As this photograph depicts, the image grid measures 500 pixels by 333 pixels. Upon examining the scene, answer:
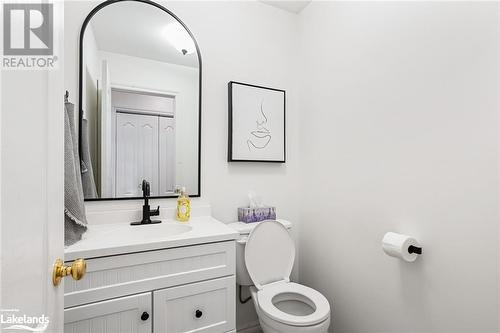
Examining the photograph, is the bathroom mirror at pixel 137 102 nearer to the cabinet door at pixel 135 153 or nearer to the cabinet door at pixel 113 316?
the cabinet door at pixel 135 153

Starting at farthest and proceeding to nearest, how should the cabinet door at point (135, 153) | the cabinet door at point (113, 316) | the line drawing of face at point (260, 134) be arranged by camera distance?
the line drawing of face at point (260, 134)
the cabinet door at point (135, 153)
the cabinet door at point (113, 316)

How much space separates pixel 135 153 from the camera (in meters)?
1.56

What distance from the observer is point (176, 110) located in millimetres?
1673

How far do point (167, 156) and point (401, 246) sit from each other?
4.56 feet

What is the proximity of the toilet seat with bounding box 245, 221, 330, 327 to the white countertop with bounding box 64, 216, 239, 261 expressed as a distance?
0.31 meters

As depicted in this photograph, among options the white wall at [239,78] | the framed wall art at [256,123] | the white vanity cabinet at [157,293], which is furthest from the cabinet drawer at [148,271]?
the framed wall art at [256,123]

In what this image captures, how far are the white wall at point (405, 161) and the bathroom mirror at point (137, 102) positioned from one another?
93cm

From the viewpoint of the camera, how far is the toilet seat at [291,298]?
4.02ft

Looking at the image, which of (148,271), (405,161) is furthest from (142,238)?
(405,161)

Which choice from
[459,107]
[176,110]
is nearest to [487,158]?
[459,107]

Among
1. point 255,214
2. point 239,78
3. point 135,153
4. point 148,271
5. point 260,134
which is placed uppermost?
point 239,78

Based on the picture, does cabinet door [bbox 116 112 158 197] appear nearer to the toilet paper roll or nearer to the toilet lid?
the toilet lid

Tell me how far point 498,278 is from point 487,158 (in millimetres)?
450

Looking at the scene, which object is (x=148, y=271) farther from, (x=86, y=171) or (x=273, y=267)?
(x=273, y=267)
